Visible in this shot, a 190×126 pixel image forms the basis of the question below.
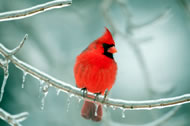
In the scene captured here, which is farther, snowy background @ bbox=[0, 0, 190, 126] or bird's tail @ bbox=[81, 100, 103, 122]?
snowy background @ bbox=[0, 0, 190, 126]

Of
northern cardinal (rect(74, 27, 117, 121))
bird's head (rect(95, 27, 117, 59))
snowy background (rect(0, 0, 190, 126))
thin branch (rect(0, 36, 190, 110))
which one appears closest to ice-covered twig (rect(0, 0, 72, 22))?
thin branch (rect(0, 36, 190, 110))

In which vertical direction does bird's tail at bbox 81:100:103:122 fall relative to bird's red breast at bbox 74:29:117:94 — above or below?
below

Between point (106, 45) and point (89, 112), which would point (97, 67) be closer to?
point (106, 45)

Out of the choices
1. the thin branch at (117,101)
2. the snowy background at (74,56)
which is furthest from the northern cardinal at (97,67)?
the snowy background at (74,56)

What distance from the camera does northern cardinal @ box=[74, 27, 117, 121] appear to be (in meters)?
3.17

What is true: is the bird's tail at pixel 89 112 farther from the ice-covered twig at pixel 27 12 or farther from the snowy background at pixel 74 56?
the ice-covered twig at pixel 27 12

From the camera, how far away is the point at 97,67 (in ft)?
10.4

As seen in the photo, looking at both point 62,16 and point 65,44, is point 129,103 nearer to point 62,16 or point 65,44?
point 65,44

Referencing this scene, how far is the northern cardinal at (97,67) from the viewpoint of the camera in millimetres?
3166

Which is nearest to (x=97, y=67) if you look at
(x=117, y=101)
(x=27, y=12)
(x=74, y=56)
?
(x=117, y=101)

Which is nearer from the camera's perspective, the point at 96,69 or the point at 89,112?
the point at 96,69

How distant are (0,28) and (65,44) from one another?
1.36 m

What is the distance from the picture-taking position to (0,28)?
620cm

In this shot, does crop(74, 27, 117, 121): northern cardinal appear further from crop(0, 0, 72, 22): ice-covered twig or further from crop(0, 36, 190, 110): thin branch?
crop(0, 0, 72, 22): ice-covered twig
